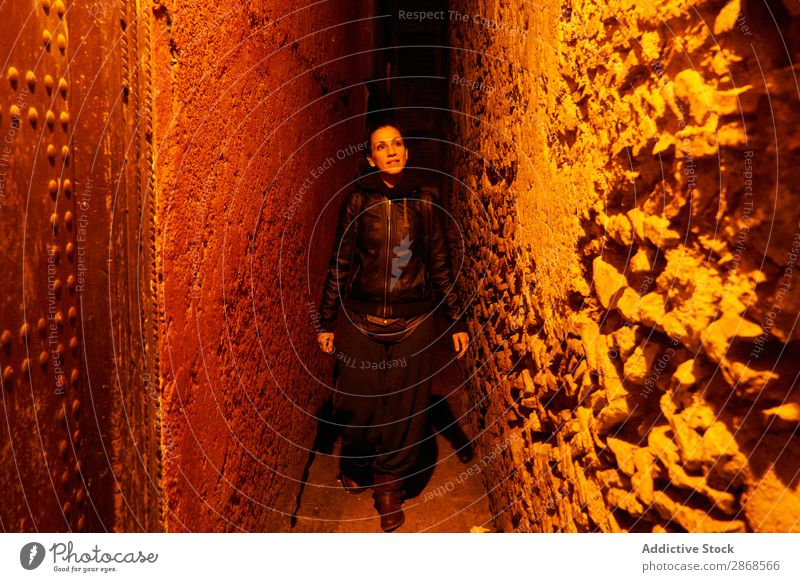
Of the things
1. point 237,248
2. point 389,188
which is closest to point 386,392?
point 389,188

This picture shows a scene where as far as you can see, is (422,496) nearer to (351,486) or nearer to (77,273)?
(351,486)

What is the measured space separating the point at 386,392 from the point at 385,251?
0.73 metres

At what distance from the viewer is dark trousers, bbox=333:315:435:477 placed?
2.83 m

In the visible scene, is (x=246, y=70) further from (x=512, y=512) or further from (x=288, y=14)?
(x=512, y=512)

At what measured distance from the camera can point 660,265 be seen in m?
1.22

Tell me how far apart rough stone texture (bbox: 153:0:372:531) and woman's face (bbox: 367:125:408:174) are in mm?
434

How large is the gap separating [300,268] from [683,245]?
229cm

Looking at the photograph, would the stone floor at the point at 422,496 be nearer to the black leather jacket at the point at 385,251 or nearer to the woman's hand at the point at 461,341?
the woman's hand at the point at 461,341

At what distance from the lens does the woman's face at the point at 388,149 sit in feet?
8.57

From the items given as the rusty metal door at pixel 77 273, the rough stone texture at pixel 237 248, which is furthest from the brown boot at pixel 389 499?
the rusty metal door at pixel 77 273

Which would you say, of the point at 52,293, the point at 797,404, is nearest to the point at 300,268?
the point at 52,293

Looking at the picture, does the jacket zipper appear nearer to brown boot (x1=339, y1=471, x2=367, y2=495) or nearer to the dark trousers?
the dark trousers

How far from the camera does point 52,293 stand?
1.32 m
